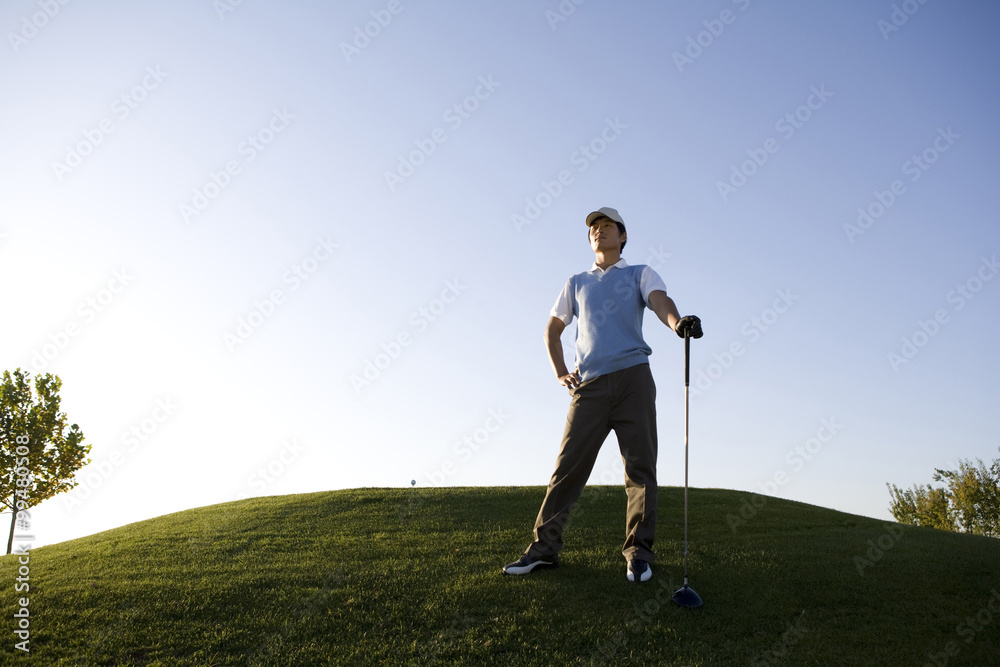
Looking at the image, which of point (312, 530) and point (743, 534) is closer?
point (743, 534)

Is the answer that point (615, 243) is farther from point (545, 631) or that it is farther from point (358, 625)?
point (358, 625)

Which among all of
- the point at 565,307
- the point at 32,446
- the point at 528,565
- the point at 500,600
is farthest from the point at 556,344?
the point at 32,446

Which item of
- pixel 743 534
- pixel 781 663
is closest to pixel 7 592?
pixel 781 663

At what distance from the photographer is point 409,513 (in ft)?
29.1

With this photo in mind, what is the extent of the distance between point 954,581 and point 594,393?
3.36 m

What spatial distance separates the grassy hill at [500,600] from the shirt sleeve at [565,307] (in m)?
2.22

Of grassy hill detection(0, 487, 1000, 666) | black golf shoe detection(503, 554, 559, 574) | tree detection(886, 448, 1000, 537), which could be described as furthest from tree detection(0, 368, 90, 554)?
tree detection(886, 448, 1000, 537)

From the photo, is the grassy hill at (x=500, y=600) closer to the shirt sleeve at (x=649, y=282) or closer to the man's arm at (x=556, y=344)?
the man's arm at (x=556, y=344)

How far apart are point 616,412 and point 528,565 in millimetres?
1479

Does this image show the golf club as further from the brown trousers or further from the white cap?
the white cap

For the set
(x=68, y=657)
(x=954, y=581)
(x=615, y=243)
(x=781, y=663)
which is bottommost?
(x=68, y=657)

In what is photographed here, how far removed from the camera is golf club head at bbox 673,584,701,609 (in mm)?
4520

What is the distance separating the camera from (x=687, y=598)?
15.0 ft

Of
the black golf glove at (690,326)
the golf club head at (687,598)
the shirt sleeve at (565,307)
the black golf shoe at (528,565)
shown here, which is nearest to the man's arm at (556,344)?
the shirt sleeve at (565,307)
